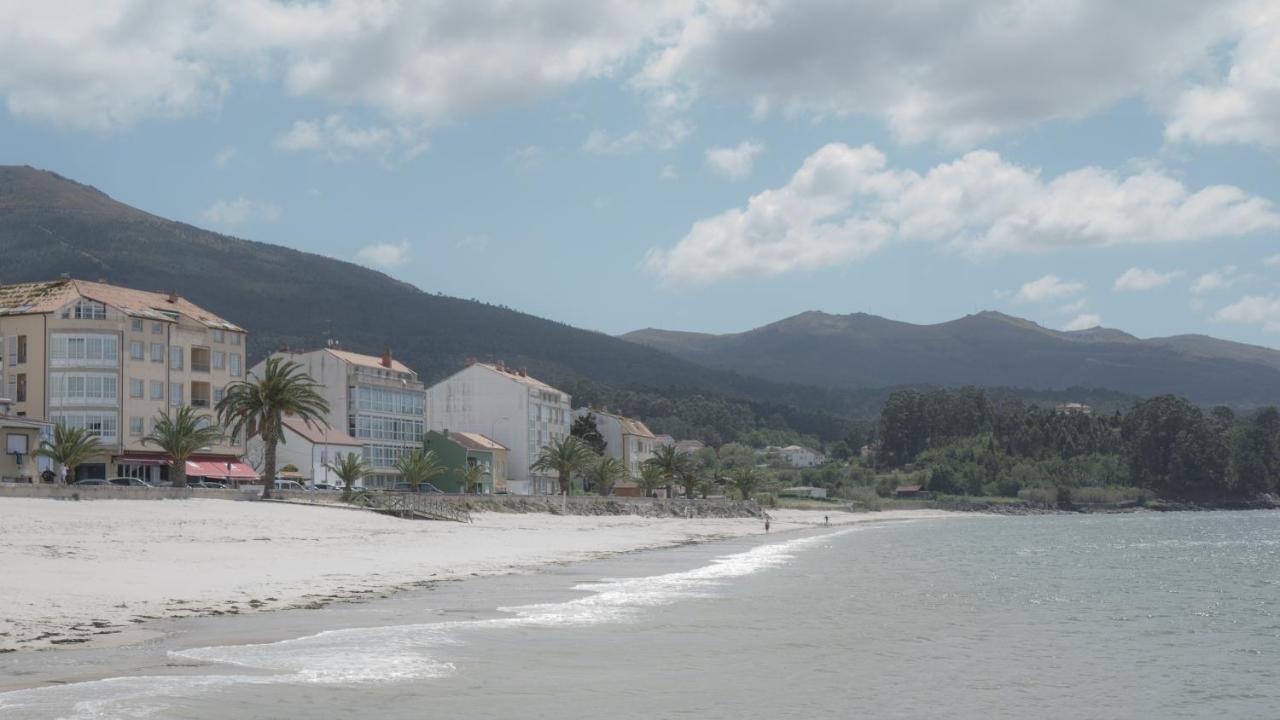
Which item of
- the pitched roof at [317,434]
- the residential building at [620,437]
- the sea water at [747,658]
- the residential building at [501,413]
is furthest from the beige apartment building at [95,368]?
the residential building at [620,437]

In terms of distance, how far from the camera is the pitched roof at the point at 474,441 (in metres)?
114

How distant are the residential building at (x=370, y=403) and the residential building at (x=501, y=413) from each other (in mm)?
14119

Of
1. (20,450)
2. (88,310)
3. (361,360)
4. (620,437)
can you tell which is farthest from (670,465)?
(20,450)

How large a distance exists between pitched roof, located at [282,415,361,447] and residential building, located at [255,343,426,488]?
3.51 m

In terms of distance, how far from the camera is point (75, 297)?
79125 mm

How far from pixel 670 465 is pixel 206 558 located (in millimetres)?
95063

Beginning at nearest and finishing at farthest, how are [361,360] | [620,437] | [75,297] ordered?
1. [75,297]
2. [361,360]
3. [620,437]

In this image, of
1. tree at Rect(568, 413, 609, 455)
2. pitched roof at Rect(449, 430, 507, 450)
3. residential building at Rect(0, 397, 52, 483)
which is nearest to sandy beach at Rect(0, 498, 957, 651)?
residential building at Rect(0, 397, 52, 483)

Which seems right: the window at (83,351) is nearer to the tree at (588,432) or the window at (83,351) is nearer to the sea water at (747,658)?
the sea water at (747,658)

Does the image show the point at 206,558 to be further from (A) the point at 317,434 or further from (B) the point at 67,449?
(A) the point at 317,434

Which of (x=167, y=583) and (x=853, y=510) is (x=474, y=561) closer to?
(x=167, y=583)

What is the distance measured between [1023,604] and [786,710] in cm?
2019

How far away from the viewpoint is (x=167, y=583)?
30.1 meters

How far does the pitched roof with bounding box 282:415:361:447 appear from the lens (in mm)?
92438
